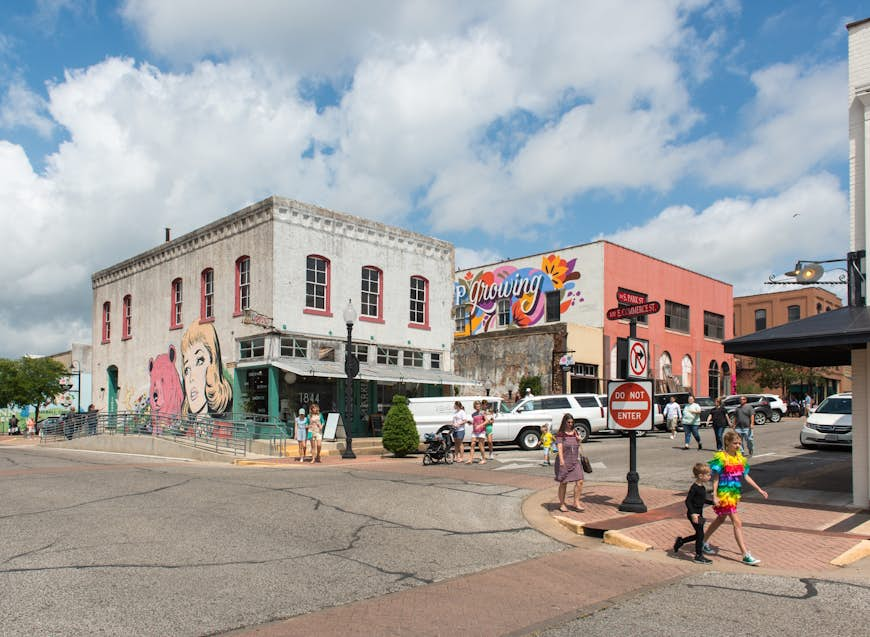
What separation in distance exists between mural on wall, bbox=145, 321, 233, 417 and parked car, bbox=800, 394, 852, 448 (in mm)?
18535

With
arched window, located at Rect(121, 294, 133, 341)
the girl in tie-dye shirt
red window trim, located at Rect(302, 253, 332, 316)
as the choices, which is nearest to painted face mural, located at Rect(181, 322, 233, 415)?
red window trim, located at Rect(302, 253, 332, 316)

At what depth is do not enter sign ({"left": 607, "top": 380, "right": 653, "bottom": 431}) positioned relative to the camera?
1138 cm

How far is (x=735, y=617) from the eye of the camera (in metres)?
6.39

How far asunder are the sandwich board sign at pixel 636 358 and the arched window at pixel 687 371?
110ft

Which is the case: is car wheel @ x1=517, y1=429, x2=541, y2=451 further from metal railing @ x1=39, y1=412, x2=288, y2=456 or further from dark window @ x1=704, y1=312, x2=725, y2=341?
dark window @ x1=704, y1=312, x2=725, y2=341

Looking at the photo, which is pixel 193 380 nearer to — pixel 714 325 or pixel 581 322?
pixel 581 322

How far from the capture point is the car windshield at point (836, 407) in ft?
→ 71.3

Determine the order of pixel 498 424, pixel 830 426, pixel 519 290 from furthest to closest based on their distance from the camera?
pixel 519 290, pixel 498 424, pixel 830 426

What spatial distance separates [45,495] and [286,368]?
10.8 metres

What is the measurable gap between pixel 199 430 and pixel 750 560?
1972 centimetres

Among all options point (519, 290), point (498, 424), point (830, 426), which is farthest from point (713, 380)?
point (498, 424)

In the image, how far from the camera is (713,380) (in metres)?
46.7

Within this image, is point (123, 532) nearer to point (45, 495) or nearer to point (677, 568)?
point (45, 495)

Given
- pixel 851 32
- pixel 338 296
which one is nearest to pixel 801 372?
pixel 338 296
